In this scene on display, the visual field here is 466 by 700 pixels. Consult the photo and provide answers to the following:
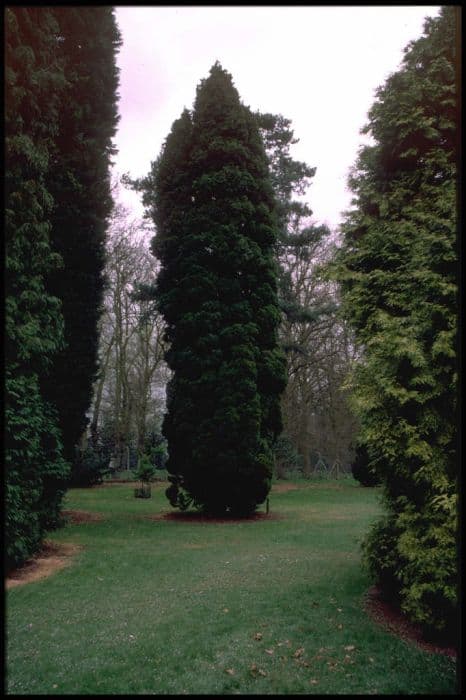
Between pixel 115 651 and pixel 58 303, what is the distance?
20.7 ft

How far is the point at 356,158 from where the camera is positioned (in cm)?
771

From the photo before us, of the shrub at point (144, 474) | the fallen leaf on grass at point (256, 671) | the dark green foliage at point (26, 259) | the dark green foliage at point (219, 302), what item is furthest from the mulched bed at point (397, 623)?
the shrub at point (144, 474)

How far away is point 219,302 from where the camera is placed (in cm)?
1467

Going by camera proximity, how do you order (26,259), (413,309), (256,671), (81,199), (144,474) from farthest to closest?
(144,474) → (81,199) → (26,259) → (413,309) → (256,671)

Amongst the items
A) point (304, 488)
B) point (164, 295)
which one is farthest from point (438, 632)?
point (304, 488)

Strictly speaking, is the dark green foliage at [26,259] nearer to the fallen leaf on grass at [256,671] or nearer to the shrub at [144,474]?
the fallen leaf on grass at [256,671]

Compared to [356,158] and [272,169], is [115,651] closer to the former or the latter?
[356,158]

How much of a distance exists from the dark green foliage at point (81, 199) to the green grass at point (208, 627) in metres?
4.43

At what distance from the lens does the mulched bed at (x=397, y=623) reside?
5156 mm

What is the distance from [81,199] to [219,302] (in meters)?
4.73

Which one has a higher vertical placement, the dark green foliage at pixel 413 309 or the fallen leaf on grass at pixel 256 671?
the dark green foliage at pixel 413 309

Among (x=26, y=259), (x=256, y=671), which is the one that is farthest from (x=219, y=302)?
(x=256, y=671)

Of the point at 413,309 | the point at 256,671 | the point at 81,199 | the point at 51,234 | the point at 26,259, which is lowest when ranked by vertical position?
the point at 256,671

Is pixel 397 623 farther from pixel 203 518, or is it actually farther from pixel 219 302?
pixel 219 302
